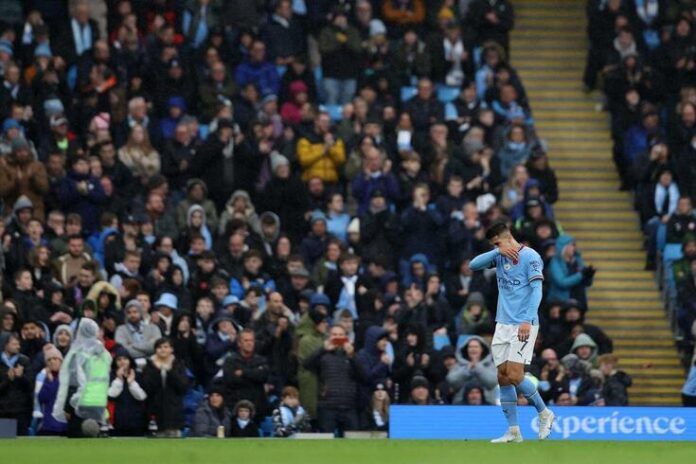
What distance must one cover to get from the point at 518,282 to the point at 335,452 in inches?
138

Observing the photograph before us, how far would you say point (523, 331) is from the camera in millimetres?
21750

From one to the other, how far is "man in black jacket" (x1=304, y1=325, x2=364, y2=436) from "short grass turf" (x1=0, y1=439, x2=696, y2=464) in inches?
210

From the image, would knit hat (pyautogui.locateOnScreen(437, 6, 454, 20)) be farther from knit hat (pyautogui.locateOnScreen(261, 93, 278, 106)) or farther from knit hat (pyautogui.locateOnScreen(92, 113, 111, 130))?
knit hat (pyautogui.locateOnScreen(92, 113, 111, 130))

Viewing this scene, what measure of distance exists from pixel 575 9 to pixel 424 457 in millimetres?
21260

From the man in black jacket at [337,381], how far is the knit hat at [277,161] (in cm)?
468

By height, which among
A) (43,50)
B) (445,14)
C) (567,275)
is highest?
(445,14)

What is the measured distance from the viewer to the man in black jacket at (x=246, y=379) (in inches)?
1077

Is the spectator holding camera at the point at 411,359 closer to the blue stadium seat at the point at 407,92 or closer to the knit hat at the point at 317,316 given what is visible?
the knit hat at the point at 317,316

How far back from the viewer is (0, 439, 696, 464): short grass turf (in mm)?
18484

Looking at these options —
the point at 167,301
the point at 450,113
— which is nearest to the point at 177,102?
the point at 450,113

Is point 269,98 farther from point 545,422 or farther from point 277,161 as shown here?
point 545,422

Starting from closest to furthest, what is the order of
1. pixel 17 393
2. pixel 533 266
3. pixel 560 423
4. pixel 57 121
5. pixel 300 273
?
pixel 533 266 < pixel 560 423 < pixel 17 393 < pixel 300 273 < pixel 57 121

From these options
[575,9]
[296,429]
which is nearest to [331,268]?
[296,429]

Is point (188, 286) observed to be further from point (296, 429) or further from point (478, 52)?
point (478, 52)
